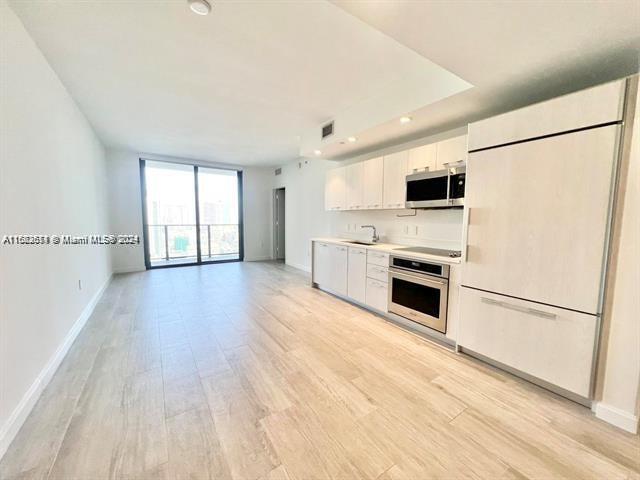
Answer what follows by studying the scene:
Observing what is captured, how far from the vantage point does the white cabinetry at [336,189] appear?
14.1 ft

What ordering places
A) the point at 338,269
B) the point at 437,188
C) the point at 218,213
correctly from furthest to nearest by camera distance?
the point at 218,213 < the point at 338,269 < the point at 437,188

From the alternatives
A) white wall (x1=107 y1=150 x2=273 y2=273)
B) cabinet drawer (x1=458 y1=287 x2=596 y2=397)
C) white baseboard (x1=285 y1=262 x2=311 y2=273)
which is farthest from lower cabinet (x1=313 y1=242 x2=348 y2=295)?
white wall (x1=107 y1=150 x2=273 y2=273)

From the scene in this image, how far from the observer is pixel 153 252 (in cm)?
658

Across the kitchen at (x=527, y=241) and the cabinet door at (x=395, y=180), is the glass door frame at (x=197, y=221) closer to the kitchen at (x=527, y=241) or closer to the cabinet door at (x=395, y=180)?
the cabinet door at (x=395, y=180)

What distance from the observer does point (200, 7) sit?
66.0 inches

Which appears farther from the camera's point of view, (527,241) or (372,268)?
(372,268)

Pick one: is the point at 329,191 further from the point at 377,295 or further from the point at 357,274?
the point at 377,295

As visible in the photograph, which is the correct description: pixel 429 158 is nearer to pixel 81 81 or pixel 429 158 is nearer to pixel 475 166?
pixel 475 166

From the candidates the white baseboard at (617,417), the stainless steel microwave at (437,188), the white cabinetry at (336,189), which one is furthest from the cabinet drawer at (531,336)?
the white cabinetry at (336,189)

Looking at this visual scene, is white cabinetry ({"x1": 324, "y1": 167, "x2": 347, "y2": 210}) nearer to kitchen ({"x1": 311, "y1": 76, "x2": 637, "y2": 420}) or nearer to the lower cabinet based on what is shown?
the lower cabinet

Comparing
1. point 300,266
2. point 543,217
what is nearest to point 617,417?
point 543,217

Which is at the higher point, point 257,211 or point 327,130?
point 327,130

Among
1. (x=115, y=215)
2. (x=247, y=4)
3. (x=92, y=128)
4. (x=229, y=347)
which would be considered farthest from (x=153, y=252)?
(x=247, y=4)

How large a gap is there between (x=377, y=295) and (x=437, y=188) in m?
1.51
